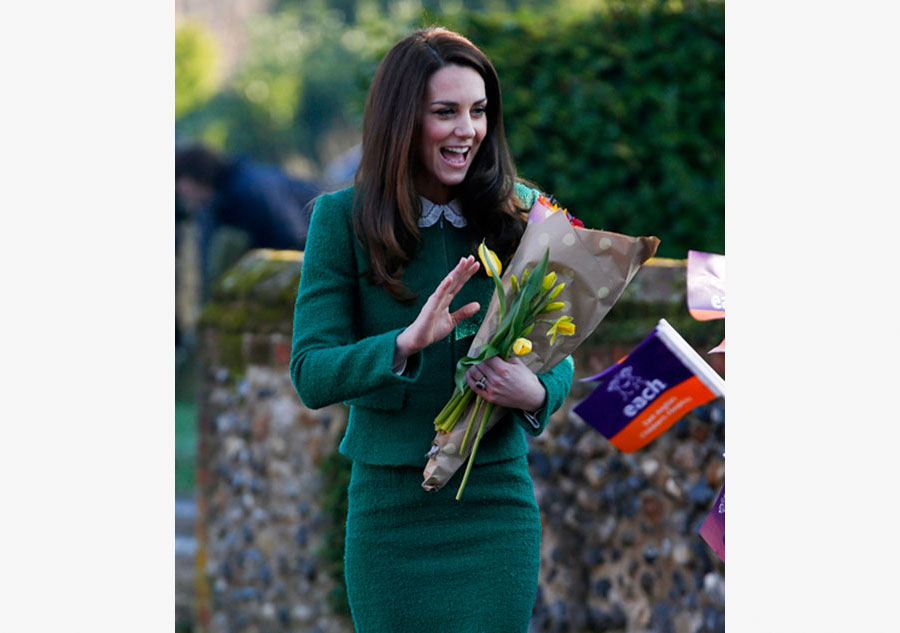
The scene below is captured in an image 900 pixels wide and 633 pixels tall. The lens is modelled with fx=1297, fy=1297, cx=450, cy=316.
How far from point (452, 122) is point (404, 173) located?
0.16 meters

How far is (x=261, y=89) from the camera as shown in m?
24.5

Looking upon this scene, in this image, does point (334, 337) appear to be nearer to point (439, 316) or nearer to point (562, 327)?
point (439, 316)

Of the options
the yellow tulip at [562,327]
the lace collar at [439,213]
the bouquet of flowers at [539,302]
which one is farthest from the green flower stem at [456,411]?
the lace collar at [439,213]

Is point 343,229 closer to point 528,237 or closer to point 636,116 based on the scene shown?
point 528,237

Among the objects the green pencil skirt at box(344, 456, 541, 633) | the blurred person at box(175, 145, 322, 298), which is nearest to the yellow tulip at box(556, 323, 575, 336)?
the green pencil skirt at box(344, 456, 541, 633)

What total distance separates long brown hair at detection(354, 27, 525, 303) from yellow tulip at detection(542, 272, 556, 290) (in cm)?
27

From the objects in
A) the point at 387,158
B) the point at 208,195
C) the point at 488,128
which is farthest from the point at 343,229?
the point at 208,195

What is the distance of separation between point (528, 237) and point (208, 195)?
23.8 feet

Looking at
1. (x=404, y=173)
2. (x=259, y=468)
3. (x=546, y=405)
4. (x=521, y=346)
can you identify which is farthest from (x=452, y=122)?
(x=259, y=468)

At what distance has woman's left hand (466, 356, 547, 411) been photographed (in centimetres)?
282

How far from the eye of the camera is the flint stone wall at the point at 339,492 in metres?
4.61

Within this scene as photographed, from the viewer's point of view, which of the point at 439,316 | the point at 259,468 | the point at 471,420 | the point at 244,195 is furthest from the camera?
the point at 244,195

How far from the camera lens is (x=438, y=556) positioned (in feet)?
9.73

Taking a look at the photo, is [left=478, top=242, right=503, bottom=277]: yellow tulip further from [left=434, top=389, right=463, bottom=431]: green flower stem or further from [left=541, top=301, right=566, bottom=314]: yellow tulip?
[left=434, top=389, right=463, bottom=431]: green flower stem
